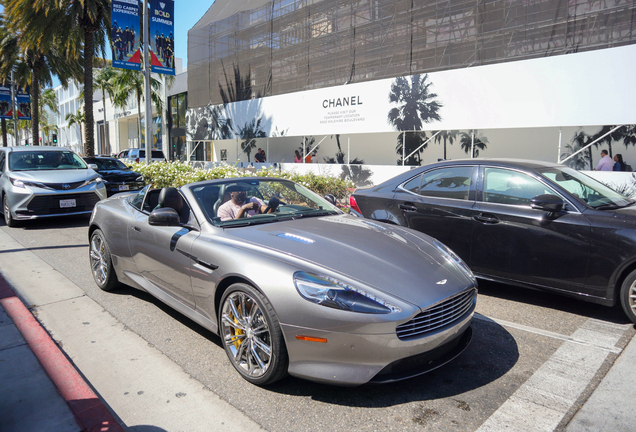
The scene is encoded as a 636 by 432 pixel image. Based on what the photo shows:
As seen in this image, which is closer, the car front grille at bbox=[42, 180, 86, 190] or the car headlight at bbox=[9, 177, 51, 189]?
the car headlight at bbox=[9, 177, 51, 189]

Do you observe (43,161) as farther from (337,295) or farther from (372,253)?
(337,295)

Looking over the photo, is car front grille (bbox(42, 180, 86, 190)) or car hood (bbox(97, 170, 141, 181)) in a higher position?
car hood (bbox(97, 170, 141, 181))

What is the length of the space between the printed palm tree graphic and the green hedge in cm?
589

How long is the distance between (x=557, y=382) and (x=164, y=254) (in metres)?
3.28

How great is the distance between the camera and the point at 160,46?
1645cm

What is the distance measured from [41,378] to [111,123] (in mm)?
61006

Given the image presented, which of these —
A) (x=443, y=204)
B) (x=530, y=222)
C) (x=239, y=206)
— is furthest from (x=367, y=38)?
(x=239, y=206)

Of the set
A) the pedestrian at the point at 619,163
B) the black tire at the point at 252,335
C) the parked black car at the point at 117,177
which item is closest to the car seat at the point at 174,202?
the black tire at the point at 252,335

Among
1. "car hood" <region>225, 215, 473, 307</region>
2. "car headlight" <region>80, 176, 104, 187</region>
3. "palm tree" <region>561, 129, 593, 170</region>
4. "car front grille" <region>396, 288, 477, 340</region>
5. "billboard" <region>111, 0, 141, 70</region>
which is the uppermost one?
"billboard" <region>111, 0, 141, 70</region>

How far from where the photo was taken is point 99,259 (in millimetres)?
5375

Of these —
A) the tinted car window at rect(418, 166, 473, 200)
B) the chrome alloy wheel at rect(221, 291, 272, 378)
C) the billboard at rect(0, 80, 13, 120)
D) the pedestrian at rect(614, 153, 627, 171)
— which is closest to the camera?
the chrome alloy wheel at rect(221, 291, 272, 378)

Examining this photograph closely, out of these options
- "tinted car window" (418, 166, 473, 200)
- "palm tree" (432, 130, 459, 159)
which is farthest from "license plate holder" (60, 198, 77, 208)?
"palm tree" (432, 130, 459, 159)

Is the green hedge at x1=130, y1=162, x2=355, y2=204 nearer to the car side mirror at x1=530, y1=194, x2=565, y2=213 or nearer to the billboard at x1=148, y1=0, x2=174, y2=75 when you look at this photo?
the billboard at x1=148, y1=0, x2=174, y2=75

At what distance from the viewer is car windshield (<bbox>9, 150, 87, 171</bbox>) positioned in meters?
10.1
